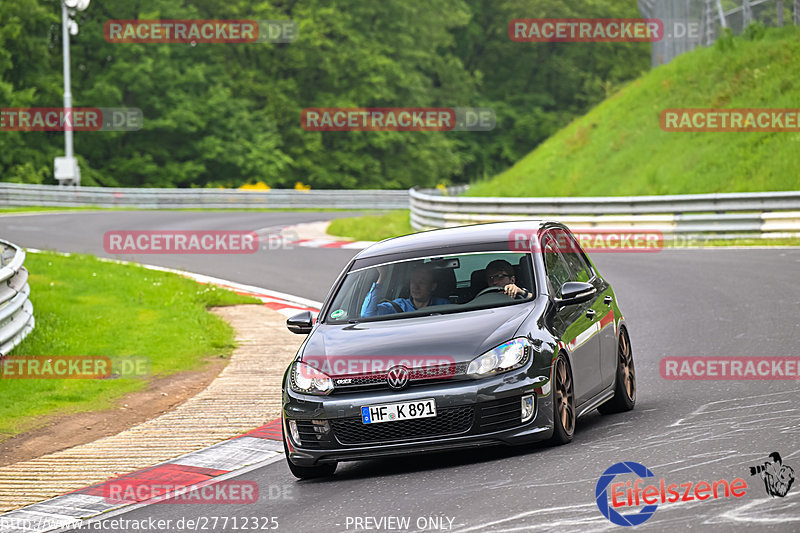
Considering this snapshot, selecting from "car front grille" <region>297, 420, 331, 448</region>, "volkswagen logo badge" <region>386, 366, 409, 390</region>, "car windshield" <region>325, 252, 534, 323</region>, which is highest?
"car windshield" <region>325, 252, 534, 323</region>

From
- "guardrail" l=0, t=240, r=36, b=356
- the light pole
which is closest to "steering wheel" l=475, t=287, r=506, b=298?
"guardrail" l=0, t=240, r=36, b=356

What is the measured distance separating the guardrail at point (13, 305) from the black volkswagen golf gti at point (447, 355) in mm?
4814

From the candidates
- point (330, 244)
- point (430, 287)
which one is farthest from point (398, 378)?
point (330, 244)

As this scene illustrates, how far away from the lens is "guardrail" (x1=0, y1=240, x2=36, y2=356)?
1273cm

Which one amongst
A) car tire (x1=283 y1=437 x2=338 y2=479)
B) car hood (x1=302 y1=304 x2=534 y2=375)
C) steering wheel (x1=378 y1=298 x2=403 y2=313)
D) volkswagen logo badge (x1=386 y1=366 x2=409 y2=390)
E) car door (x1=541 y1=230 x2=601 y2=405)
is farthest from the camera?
steering wheel (x1=378 y1=298 x2=403 y2=313)

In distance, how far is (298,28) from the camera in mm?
66625

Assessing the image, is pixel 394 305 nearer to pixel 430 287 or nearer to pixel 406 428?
pixel 430 287

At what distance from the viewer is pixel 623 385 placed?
9539mm

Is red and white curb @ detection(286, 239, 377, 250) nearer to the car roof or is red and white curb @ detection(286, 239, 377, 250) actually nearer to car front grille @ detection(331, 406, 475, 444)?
the car roof

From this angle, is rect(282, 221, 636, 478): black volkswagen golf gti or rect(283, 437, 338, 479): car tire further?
rect(283, 437, 338, 479): car tire

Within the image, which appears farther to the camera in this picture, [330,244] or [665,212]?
[330,244]

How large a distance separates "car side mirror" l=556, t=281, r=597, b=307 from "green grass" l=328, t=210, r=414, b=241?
20022 millimetres

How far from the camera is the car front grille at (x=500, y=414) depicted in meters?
7.72

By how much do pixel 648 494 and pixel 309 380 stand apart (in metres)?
2.39
